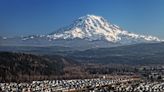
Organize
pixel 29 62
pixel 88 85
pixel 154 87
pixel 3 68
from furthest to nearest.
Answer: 1. pixel 29 62
2. pixel 3 68
3. pixel 88 85
4. pixel 154 87

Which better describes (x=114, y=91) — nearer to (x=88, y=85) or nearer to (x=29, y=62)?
(x=88, y=85)

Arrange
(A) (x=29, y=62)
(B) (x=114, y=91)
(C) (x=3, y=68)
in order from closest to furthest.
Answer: (B) (x=114, y=91)
(C) (x=3, y=68)
(A) (x=29, y=62)

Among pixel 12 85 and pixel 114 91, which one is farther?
pixel 12 85

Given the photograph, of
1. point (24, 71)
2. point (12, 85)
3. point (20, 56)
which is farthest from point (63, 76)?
point (12, 85)

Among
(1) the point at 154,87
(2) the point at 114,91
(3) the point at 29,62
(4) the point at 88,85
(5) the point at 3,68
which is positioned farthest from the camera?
(3) the point at 29,62

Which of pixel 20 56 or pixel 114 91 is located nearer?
pixel 114 91

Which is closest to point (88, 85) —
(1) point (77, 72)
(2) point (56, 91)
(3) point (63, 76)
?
(2) point (56, 91)

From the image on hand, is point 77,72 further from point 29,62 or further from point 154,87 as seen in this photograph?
point 154,87

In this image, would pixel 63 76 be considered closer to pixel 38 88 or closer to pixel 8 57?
pixel 8 57
